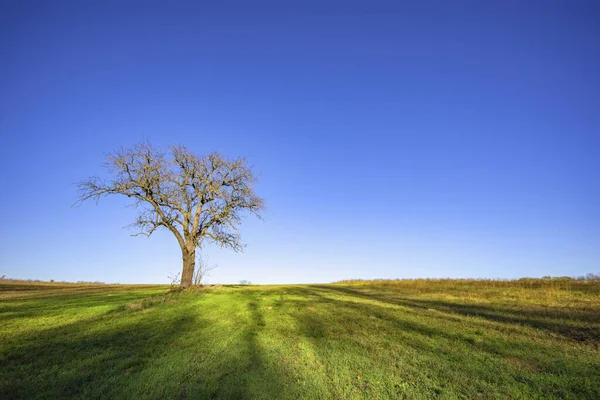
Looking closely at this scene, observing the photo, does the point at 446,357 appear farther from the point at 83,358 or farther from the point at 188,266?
the point at 188,266

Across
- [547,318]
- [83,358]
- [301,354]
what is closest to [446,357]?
[301,354]

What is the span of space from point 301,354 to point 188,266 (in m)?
20.2

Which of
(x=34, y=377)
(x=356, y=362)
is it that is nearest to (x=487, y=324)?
(x=356, y=362)

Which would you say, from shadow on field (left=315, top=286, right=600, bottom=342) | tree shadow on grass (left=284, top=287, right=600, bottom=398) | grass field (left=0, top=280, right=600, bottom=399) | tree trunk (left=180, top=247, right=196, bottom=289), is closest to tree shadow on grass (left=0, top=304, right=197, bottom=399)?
grass field (left=0, top=280, right=600, bottom=399)

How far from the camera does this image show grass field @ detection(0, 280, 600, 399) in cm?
606

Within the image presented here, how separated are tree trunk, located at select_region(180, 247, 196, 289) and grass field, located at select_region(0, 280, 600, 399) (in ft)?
36.0

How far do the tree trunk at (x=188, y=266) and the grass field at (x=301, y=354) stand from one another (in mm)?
10986

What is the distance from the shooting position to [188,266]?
85.2 feet

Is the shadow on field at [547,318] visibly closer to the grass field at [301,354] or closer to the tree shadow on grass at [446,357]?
the grass field at [301,354]

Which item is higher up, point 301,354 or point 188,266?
point 188,266

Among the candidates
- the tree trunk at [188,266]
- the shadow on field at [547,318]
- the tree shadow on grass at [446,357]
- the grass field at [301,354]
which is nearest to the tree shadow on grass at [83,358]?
the grass field at [301,354]

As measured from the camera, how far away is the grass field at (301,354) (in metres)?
6.06

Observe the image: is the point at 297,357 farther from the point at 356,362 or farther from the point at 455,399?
the point at 455,399

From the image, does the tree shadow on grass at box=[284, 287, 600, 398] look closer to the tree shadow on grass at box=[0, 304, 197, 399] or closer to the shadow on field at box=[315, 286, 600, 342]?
the shadow on field at box=[315, 286, 600, 342]
